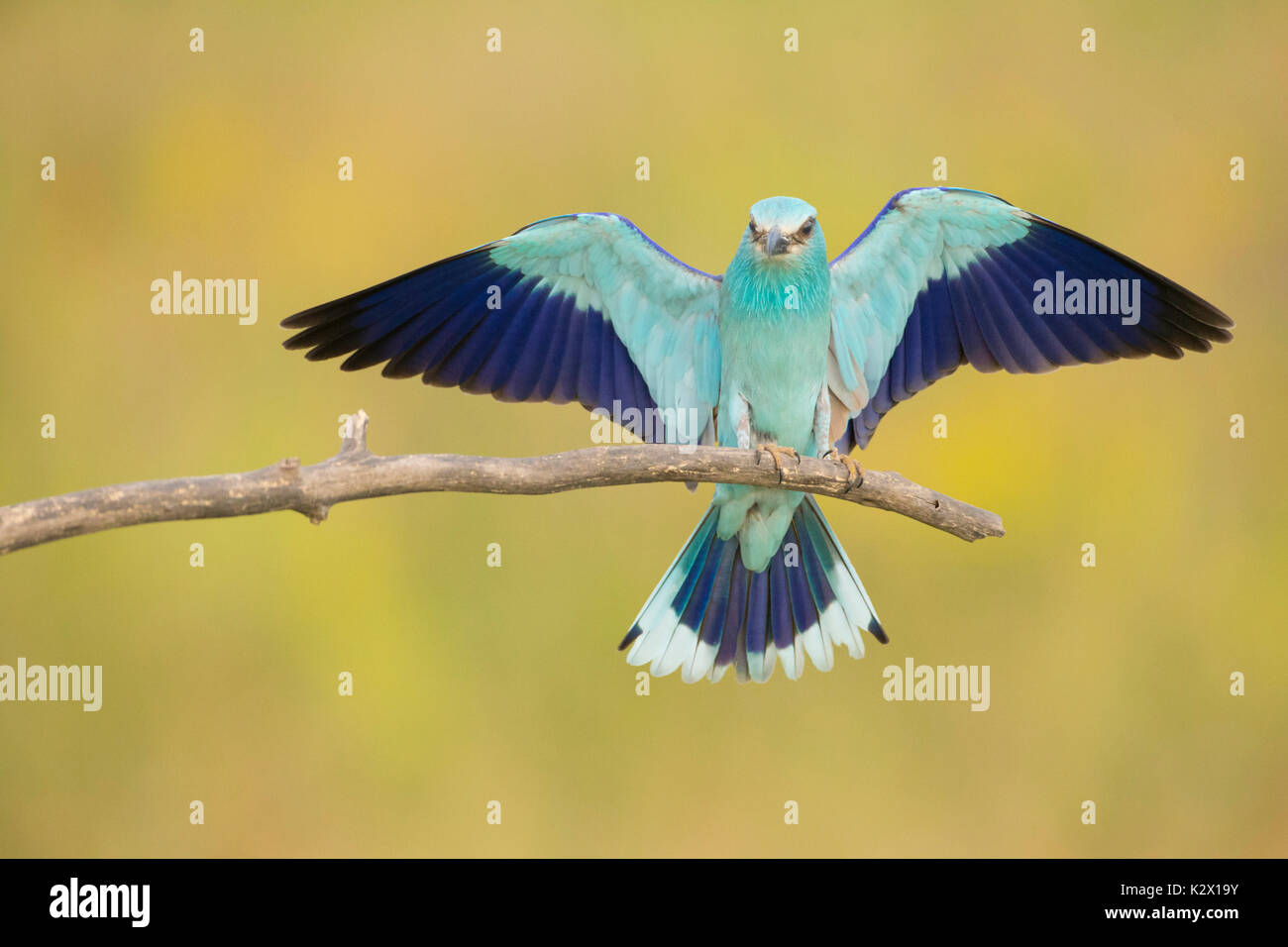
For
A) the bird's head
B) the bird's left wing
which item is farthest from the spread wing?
the bird's left wing

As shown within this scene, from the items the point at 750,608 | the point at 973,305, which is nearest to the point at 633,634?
the point at 750,608

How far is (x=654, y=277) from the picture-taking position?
3529 mm

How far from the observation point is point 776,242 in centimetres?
313

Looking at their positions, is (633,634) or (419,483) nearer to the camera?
(419,483)

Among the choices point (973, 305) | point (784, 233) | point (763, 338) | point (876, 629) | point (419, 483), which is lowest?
point (876, 629)

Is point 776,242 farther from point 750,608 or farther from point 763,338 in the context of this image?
point 750,608

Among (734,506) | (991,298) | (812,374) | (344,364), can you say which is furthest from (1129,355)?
(344,364)

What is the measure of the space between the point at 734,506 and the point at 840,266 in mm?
822

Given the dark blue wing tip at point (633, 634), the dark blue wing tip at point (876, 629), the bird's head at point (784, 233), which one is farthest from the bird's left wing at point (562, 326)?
the dark blue wing tip at point (876, 629)

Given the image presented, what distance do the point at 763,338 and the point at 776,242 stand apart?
0.97 ft

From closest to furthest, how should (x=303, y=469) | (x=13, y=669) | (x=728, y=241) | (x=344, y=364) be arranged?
(x=303, y=469) < (x=344, y=364) < (x=13, y=669) < (x=728, y=241)

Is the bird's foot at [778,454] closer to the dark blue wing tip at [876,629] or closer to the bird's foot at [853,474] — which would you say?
the bird's foot at [853,474]

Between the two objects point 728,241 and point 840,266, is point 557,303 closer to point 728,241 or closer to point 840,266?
point 840,266

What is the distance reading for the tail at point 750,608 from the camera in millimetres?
3584
